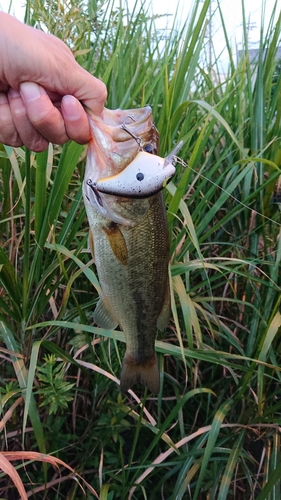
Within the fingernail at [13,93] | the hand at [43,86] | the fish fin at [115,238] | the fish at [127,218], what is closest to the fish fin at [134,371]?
the fish at [127,218]

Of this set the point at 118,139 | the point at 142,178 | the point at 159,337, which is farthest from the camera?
the point at 159,337

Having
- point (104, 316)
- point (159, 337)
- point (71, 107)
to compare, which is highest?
point (71, 107)

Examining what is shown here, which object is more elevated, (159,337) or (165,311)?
(165,311)

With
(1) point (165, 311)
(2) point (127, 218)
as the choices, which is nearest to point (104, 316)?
(1) point (165, 311)

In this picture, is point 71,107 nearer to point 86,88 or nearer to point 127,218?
point 86,88

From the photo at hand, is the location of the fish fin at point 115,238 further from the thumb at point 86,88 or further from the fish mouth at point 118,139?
the thumb at point 86,88

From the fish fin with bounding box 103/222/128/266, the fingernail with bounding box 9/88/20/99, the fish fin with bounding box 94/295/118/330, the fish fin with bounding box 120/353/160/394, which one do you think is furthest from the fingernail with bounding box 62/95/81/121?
the fish fin with bounding box 120/353/160/394

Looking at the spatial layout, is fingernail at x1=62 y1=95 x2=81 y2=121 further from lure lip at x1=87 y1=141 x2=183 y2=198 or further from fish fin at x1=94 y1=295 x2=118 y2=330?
fish fin at x1=94 y1=295 x2=118 y2=330
